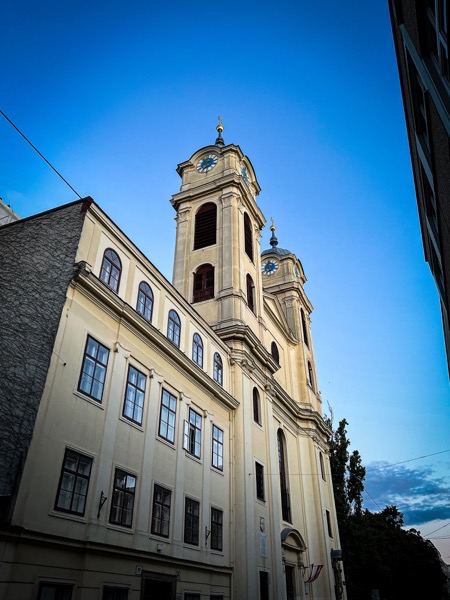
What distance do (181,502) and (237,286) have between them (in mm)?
12877

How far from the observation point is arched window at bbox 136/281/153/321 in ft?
56.4

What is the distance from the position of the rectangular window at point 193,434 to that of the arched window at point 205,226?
42.4 ft

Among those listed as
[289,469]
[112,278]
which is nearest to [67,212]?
[112,278]

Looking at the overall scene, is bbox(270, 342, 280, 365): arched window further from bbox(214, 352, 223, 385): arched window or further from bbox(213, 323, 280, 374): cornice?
bbox(214, 352, 223, 385): arched window

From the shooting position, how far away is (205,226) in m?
30.3

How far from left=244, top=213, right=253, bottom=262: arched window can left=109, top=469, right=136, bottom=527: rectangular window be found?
18.8 metres

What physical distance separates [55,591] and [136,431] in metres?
4.98

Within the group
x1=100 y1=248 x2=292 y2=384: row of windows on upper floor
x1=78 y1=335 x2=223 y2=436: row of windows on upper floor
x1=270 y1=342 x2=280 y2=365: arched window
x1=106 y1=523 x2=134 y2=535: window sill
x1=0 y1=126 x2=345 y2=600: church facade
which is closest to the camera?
x1=0 y1=126 x2=345 y2=600: church facade

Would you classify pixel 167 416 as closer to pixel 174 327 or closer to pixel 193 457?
pixel 193 457

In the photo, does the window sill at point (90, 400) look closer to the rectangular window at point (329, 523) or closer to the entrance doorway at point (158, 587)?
the entrance doorway at point (158, 587)

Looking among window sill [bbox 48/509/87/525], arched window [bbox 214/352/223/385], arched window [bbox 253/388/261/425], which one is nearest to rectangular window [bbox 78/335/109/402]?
Answer: window sill [bbox 48/509/87/525]

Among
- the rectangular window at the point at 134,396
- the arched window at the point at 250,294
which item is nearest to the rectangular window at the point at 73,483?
the rectangular window at the point at 134,396

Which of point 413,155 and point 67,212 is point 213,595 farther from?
point 413,155

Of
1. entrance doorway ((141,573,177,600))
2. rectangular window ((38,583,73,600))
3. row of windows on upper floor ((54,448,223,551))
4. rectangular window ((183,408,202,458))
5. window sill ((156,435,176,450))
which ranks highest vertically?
rectangular window ((183,408,202,458))
